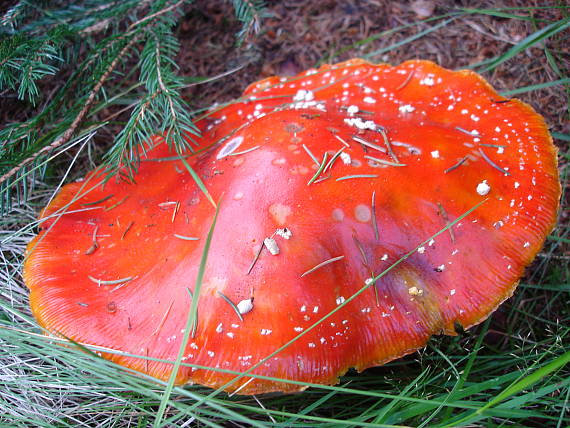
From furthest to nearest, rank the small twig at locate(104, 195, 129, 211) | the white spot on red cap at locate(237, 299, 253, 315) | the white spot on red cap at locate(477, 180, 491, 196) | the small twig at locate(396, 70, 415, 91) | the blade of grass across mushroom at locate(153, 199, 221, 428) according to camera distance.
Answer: the small twig at locate(396, 70, 415, 91), the small twig at locate(104, 195, 129, 211), the white spot on red cap at locate(477, 180, 491, 196), the white spot on red cap at locate(237, 299, 253, 315), the blade of grass across mushroom at locate(153, 199, 221, 428)

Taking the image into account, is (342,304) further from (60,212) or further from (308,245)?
(60,212)

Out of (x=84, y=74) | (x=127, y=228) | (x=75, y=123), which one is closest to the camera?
(x=127, y=228)

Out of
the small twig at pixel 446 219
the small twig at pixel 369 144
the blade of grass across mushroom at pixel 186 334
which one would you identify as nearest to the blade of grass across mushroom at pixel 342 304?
the small twig at pixel 446 219

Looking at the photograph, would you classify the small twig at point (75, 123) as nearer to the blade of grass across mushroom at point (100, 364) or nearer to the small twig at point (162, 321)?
the blade of grass across mushroom at point (100, 364)

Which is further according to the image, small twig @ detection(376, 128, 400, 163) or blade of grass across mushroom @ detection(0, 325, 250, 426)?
small twig @ detection(376, 128, 400, 163)

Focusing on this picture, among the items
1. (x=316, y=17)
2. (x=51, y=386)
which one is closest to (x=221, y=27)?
(x=316, y=17)

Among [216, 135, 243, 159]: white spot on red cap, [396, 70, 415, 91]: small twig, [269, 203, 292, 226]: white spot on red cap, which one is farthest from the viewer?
[396, 70, 415, 91]: small twig

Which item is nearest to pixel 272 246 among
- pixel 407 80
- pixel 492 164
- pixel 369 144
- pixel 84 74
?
pixel 369 144

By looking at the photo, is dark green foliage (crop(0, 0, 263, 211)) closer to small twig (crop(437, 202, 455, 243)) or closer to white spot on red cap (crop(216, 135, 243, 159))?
white spot on red cap (crop(216, 135, 243, 159))

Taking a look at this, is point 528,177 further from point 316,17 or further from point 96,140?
point 96,140

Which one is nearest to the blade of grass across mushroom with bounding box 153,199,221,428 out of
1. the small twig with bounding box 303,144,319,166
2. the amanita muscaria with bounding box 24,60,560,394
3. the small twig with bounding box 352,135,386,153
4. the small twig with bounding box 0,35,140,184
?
the amanita muscaria with bounding box 24,60,560,394
